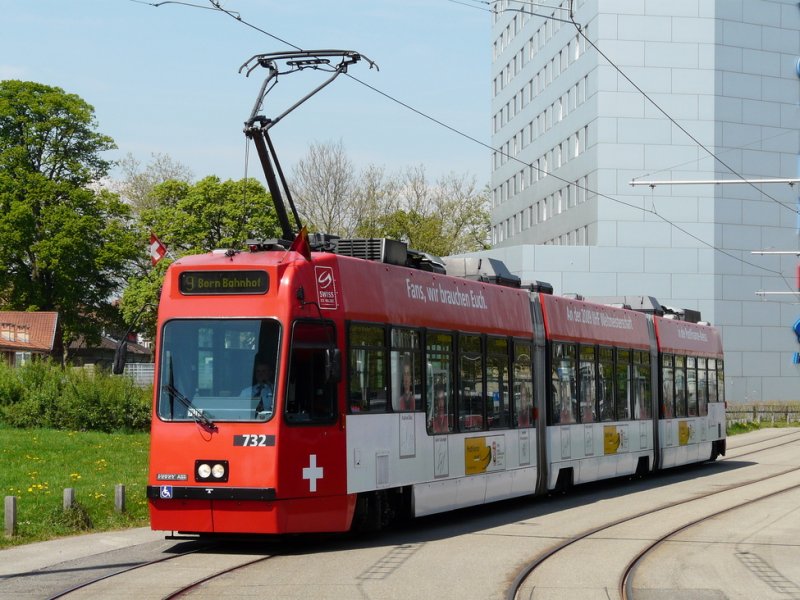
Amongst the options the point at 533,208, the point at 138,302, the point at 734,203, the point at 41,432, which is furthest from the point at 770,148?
the point at 41,432

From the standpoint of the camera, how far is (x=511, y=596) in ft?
34.8

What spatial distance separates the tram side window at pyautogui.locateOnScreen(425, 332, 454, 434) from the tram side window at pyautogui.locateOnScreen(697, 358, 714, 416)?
1294 centimetres

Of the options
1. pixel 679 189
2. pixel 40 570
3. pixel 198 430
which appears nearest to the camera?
pixel 40 570

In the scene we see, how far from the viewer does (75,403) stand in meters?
33.4

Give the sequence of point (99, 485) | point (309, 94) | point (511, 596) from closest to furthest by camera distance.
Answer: point (511, 596) < point (309, 94) < point (99, 485)

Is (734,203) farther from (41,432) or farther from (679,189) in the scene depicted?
(41,432)

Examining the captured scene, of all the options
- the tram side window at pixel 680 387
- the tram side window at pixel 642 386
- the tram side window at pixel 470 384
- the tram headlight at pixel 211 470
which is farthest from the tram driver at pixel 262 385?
the tram side window at pixel 680 387

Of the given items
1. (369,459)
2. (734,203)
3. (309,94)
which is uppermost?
(734,203)

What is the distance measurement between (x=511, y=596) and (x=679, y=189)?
4772cm

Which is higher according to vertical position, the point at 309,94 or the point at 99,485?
the point at 309,94

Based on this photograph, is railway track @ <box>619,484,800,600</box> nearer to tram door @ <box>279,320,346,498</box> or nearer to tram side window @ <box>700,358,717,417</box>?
tram door @ <box>279,320,346,498</box>

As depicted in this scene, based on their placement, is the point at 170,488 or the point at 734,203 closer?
the point at 170,488

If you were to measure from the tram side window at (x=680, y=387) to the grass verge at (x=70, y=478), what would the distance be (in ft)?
33.3

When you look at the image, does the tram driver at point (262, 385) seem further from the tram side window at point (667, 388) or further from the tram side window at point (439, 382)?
the tram side window at point (667, 388)
